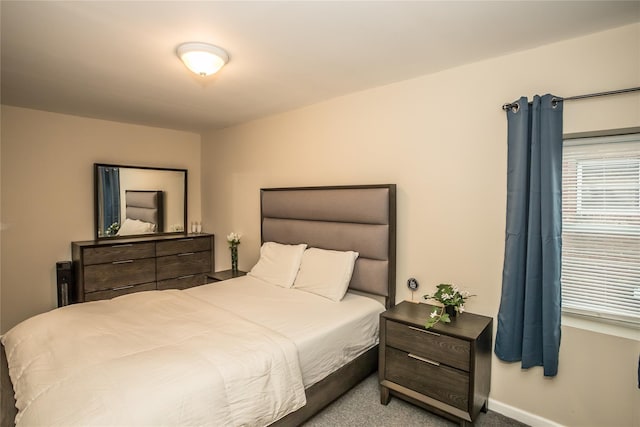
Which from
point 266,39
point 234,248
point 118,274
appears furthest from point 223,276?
point 266,39

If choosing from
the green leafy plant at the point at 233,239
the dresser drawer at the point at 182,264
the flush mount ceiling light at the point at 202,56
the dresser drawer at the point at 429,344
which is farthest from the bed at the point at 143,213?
the dresser drawer at the point at 429,344

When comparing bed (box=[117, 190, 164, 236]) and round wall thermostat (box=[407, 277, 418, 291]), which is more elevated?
bed (box=[117, 190, 164, 236])

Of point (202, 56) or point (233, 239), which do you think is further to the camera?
point (233, 239)

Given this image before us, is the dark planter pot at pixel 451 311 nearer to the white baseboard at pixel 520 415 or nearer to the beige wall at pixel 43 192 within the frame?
the white baseboard at pixel 520 415

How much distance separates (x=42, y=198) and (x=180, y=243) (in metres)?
1.51

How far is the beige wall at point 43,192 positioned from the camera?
3.44m

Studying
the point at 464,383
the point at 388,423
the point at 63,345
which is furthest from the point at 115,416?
the point at 464,383

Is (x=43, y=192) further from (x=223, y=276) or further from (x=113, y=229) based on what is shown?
(x=223, y=276)

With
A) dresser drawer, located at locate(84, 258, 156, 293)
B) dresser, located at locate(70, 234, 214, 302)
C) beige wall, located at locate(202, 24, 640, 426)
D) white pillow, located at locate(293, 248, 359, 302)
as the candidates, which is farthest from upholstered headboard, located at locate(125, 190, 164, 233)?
white pillow, located at locate(293, 248, 359, 302)

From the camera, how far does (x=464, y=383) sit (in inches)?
79.8

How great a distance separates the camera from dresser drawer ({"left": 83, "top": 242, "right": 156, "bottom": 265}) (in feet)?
11.8

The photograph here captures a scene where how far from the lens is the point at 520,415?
2209 mm

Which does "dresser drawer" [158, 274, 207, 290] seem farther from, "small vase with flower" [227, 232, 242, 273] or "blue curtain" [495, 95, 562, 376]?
"blue curtain" [495, 95, 562, 376]

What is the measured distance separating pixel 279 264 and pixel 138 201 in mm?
2326
